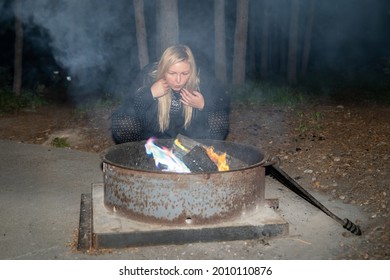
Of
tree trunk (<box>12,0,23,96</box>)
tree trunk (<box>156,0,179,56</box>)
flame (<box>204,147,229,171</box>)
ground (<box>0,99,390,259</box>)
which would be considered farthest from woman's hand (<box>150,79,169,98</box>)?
tree trunk (<box>12,0,23,96</box>)

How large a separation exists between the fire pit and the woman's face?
4.15 feet

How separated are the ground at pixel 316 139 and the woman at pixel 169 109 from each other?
1565mm

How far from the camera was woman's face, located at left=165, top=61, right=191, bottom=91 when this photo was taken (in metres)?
4.84

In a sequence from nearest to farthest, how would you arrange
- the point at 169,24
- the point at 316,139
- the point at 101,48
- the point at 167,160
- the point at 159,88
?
1. the point at 167,160
2. the point at 159,88
3. the point at 316,139
4. the point at 169,24
5. the point at 101,48

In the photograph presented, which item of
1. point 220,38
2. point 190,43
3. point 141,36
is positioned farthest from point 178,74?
point 190,43

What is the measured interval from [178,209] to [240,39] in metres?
9.73

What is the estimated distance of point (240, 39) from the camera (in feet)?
42.3

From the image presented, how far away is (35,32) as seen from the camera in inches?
664

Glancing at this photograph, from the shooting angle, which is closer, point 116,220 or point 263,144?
point 116,220

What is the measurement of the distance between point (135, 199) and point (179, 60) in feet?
5.32

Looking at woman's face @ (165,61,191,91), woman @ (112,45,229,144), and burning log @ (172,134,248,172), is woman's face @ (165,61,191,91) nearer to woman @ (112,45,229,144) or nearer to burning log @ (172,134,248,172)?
woman @ (112,45,229,144)

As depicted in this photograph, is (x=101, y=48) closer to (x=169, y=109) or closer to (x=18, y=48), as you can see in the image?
(x=18, y=48)
